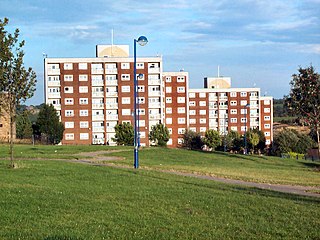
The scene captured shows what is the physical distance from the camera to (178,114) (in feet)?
331

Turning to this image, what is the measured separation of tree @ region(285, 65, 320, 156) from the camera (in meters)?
37.0

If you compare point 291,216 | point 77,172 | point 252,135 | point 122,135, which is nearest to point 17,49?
point 77,172

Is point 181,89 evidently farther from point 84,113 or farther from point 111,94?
point 84,113

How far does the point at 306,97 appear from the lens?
122 feet

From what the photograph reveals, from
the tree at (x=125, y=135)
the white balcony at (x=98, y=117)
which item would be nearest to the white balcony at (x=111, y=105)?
the white balcony at (x=98, y=117)

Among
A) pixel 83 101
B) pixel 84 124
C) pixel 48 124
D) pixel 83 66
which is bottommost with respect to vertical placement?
pixel 84 124

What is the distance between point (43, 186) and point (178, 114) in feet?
284

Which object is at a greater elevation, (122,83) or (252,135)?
(122,83)

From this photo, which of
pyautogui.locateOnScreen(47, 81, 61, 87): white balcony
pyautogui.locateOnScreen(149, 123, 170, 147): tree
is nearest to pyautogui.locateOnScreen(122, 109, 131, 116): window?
pyautogui.locateOnScreen(149, 123, 170, 147): tree

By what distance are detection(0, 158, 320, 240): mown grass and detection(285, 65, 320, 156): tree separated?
75.0 feet

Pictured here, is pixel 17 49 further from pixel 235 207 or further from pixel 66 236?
pixel 66 236

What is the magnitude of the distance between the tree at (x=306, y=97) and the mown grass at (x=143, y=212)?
75.0ft

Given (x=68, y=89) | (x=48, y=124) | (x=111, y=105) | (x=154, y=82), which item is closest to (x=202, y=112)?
(x=154, y=82)

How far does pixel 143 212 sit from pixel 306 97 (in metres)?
28.7
